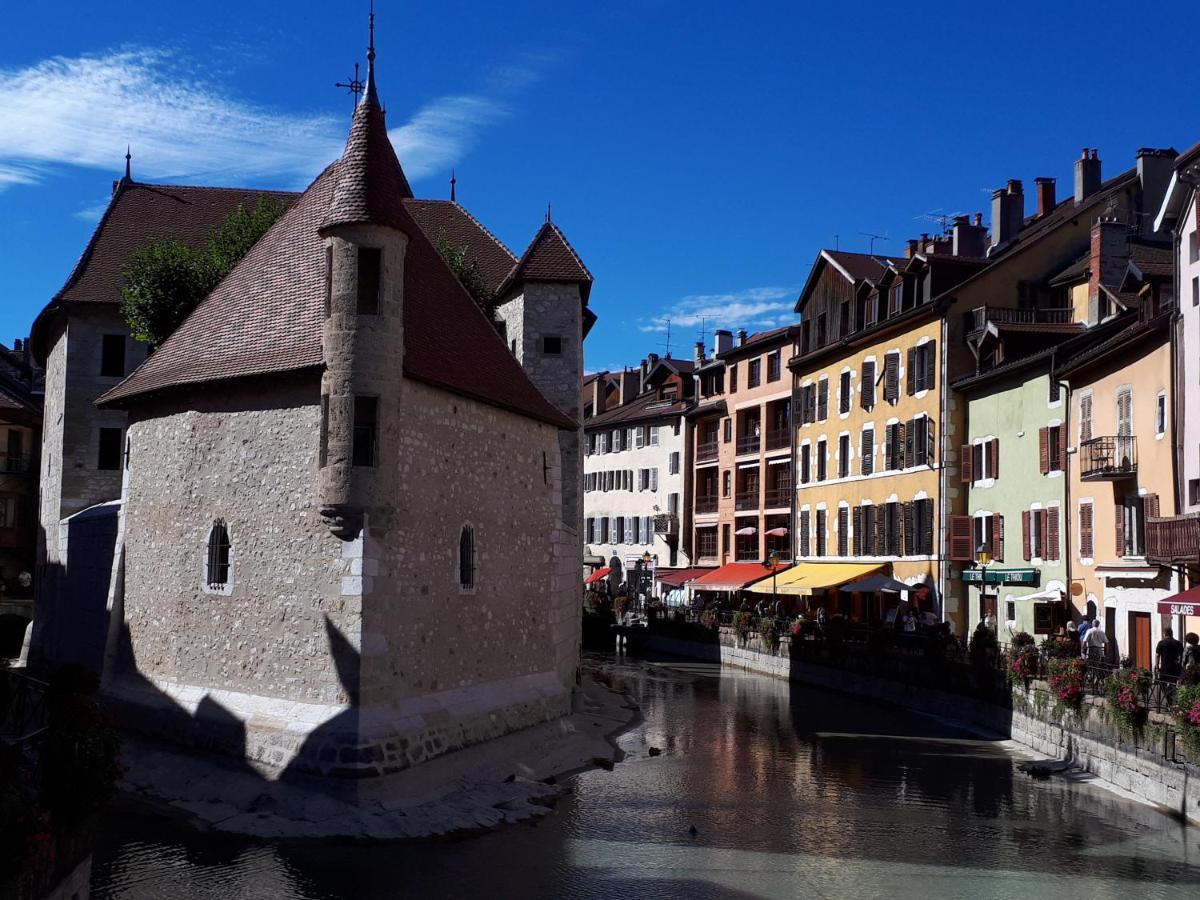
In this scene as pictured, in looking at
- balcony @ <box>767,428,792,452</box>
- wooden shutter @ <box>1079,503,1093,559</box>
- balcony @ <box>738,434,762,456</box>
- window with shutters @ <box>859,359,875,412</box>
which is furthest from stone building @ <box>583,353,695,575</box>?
wooden shutter @ <box>1079,503,1093,559</box>

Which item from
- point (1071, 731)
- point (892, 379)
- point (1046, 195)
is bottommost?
point (1071, 731)

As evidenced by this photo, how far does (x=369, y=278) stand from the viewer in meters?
20.3

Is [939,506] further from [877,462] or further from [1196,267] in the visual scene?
[1196,267]

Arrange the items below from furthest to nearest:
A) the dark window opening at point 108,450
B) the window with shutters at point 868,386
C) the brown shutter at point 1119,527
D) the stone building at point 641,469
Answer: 1. the stone building at point 641,469
2. the window with shutters at point 868,386
3. the dark window opening at point 108,450
4. the brown shutter at point 1119,527

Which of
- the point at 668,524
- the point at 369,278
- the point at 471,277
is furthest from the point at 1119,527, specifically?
the point at 668,524

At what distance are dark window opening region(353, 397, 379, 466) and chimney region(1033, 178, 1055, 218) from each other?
106 feet

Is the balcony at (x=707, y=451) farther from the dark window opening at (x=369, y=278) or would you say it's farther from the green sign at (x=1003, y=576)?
the dark window opening at (x=369, y=278)

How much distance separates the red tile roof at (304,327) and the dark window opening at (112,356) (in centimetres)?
1061

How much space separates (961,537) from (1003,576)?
3.14 metres

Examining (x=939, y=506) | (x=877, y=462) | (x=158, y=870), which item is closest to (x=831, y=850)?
(x=158, y=870)

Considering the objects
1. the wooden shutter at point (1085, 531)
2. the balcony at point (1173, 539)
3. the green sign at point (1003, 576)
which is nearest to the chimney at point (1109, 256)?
the wooden shutter at point (1085, 531)

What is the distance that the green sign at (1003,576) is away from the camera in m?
34.6

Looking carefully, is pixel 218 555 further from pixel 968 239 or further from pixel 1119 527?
pixel 968 239

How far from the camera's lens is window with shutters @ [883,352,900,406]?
43.2m
